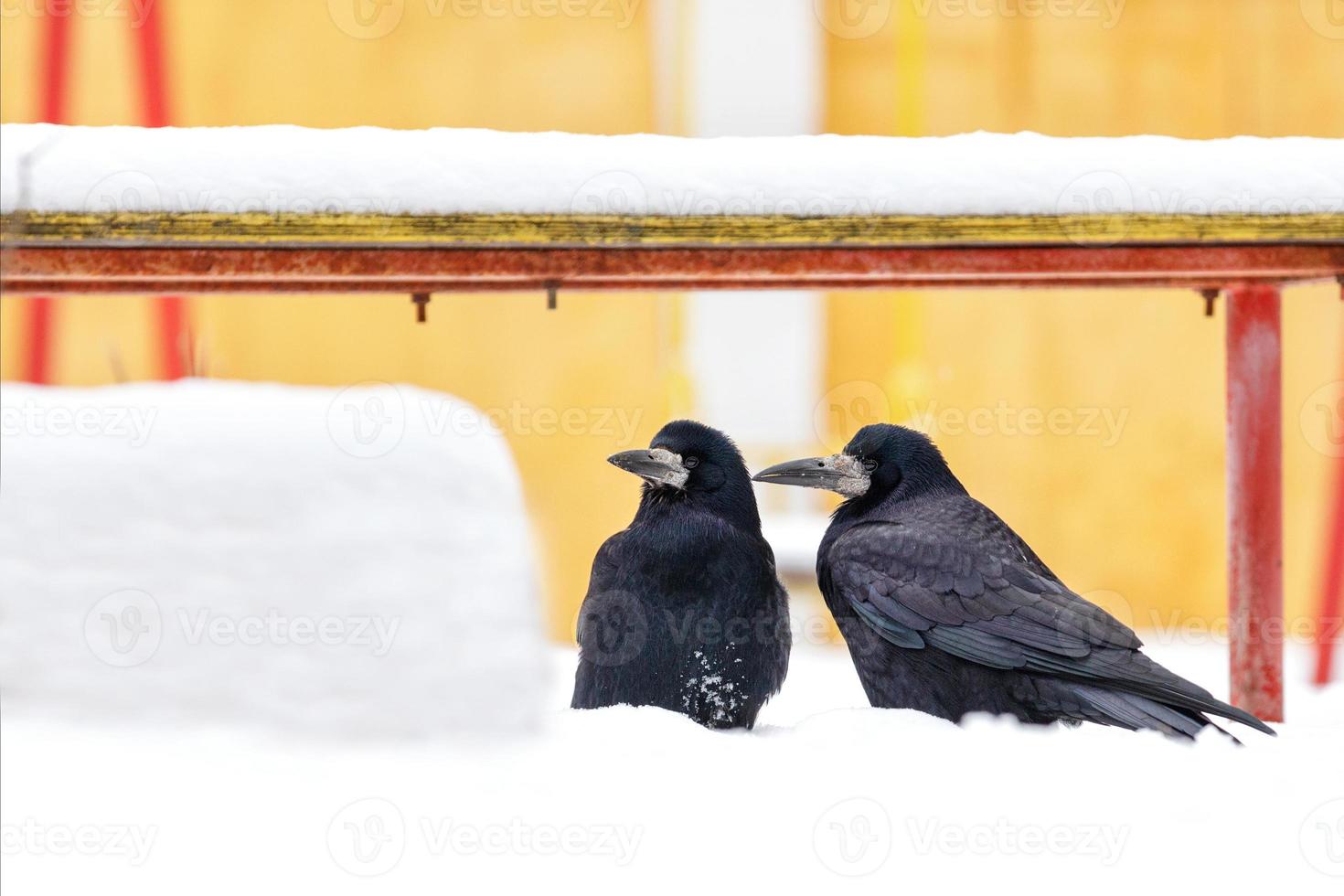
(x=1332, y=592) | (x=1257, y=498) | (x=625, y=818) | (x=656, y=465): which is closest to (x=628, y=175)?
(x=656, y=465)

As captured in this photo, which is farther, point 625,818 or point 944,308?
point 944,308

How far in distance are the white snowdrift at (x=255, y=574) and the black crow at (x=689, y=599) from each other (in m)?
0.57

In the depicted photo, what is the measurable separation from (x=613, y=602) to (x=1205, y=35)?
145 inches

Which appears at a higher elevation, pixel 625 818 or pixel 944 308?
pixel 944 308

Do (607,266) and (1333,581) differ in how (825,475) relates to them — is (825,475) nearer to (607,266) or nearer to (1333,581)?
(607,266)

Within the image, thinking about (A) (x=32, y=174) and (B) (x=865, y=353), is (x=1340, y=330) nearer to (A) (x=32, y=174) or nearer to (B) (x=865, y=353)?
(B) (x=865, y=353)

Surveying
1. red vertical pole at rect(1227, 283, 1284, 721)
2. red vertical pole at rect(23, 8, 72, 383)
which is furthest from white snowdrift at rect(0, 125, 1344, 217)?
red vertical pole at rect(23, 8, 72, 383)

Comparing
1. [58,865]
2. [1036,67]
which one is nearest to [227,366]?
[1036,67]

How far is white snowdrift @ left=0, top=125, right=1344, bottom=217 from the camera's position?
1.86 metres

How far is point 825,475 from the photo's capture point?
2.26 metres

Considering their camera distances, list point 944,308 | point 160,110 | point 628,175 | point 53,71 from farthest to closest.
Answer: point 944,308, point 160,110, point 53,71, point 628,175

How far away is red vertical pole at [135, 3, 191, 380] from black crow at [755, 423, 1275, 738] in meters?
2.60

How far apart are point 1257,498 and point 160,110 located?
356 cm

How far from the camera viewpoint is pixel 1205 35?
4828 mm
